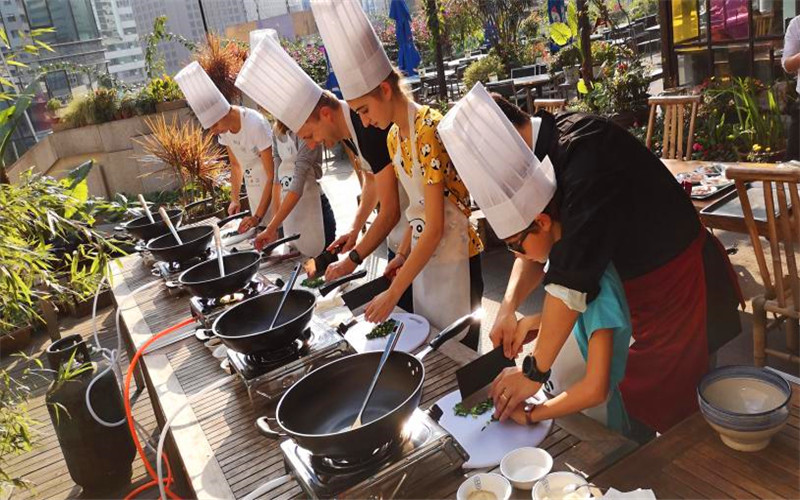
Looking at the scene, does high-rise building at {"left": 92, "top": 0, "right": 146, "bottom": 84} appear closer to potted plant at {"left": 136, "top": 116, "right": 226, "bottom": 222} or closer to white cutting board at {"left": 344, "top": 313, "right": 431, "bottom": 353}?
potted plant at {"left": 136, "top": 116, "right": 226, "bottom": 222}

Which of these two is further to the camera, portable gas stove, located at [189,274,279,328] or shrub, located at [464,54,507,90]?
shrub, located at [464,54,507,90]

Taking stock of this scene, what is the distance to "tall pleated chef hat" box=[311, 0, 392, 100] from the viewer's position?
2.04 m

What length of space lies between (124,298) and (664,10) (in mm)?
5936

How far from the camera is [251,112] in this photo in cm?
365

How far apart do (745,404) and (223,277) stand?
5.44ft

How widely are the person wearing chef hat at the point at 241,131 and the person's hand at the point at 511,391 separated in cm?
230

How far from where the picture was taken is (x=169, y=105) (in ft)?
28.8

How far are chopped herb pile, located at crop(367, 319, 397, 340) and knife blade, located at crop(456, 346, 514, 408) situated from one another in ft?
1.66

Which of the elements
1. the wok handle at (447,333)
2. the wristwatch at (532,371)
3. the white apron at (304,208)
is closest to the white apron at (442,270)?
the wok handle at (447,333)

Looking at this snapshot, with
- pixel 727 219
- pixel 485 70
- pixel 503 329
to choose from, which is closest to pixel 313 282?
pixel 503 329

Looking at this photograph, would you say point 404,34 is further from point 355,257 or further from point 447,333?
point 447,333

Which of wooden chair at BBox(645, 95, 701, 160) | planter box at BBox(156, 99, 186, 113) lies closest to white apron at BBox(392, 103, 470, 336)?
wooden chair at BBox(645, 95, 701, 160)

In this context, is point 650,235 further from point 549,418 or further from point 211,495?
point 211,495

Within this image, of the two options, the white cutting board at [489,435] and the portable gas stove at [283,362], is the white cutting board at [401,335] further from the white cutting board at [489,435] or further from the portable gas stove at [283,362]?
the white cutting board at [489,435]
